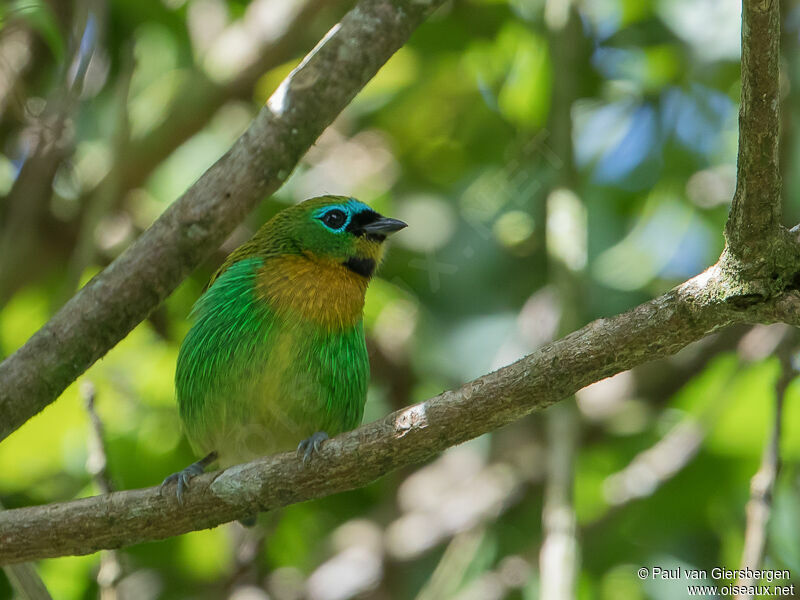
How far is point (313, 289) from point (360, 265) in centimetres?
38

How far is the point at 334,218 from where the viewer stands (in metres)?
4.59

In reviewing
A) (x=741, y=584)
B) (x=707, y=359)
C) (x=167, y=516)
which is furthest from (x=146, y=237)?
(x=707, y=359)

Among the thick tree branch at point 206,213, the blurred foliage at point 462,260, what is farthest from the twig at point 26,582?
the blurred foliage at point 462,260

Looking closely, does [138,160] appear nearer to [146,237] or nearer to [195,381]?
[195,381]

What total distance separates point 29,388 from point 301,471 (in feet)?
2.99

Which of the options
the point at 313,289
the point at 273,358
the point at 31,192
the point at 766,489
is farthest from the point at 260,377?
the point at 31,192

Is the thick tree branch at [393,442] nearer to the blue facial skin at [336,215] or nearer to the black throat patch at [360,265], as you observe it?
the black throat patch at [360,265]

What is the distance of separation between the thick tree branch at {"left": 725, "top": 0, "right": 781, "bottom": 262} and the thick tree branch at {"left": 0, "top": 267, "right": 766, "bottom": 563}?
136 mm

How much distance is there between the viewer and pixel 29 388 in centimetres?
315

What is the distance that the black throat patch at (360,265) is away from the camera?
14.7 feet

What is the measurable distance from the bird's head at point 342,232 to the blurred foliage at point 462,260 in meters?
0.63

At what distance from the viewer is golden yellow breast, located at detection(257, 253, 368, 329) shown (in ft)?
13.5

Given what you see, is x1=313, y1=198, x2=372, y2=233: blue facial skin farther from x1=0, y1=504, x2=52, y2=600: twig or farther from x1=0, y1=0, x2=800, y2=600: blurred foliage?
x1=0, y1=504, x2=52, y2=600: twig

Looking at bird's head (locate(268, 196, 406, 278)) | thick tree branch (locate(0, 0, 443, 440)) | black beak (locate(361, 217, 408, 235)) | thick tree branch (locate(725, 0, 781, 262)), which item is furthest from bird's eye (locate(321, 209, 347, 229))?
thick tree branch (locate(725, 0, 781, 262))
